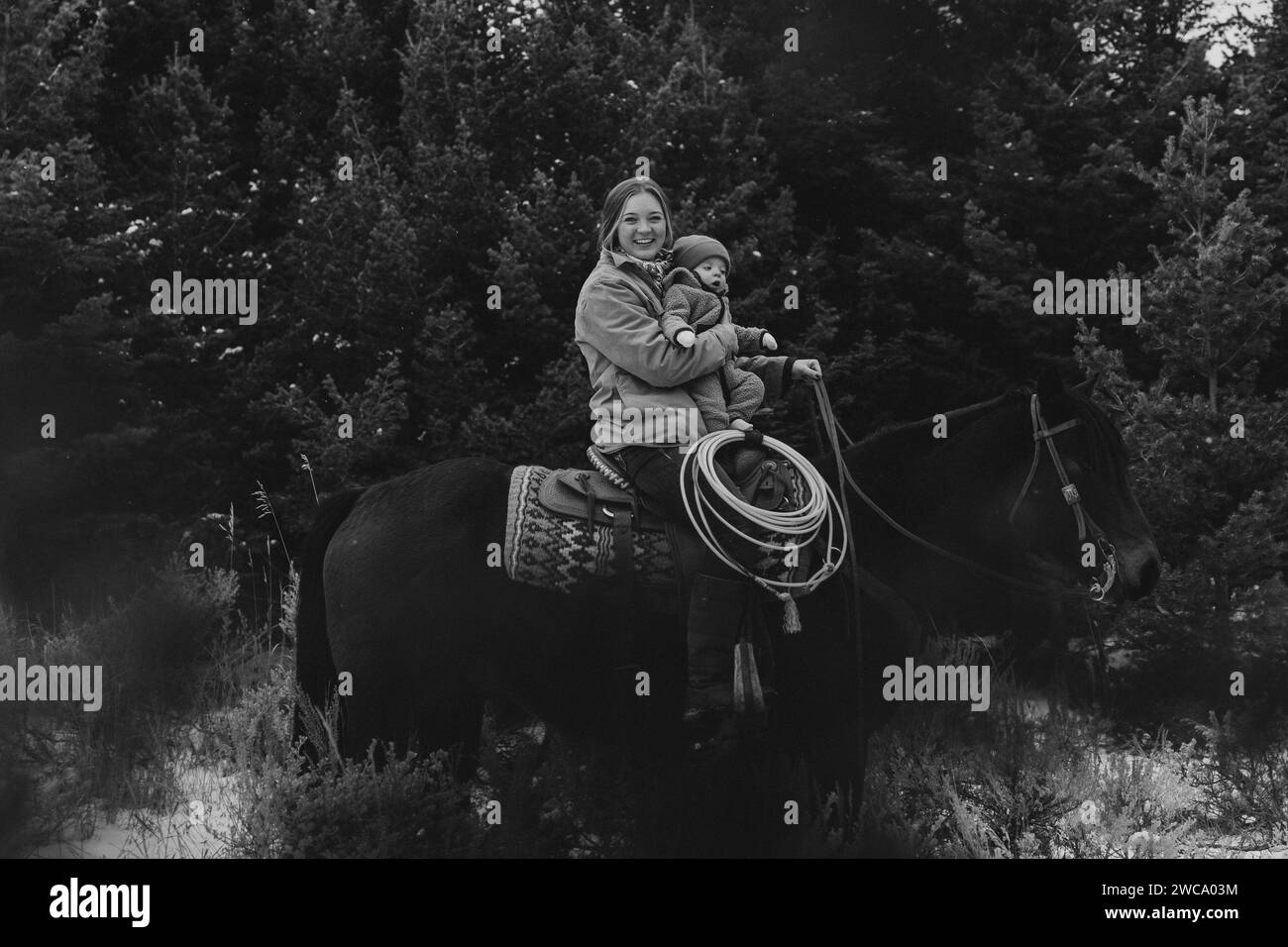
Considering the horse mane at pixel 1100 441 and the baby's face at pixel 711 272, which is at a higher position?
the baby's face at pixel 711 272

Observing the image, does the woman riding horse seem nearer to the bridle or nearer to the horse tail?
the bridle

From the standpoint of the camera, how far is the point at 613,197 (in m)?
5.25

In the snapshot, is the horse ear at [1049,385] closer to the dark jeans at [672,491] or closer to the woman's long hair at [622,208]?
the dark jeans at [672,491]

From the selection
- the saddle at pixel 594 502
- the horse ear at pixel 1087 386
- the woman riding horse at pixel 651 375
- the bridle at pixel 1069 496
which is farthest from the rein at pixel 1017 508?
the saddle at pixel 594 502

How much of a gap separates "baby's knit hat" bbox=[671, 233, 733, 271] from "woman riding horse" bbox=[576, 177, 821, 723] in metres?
0.10

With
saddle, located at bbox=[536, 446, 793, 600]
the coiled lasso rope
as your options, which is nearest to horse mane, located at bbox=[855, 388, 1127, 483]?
the coiled lasso rope

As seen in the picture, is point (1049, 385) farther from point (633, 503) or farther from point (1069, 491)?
point (633, 503)

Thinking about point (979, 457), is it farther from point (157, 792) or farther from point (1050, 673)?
point (1050, 673)

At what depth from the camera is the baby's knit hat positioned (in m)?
5.28

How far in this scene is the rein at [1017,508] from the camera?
4887 millimetres

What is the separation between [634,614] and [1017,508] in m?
1.59

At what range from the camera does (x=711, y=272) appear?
5273mm

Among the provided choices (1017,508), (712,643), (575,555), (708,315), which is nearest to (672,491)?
(575,555)

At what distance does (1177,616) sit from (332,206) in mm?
8096
